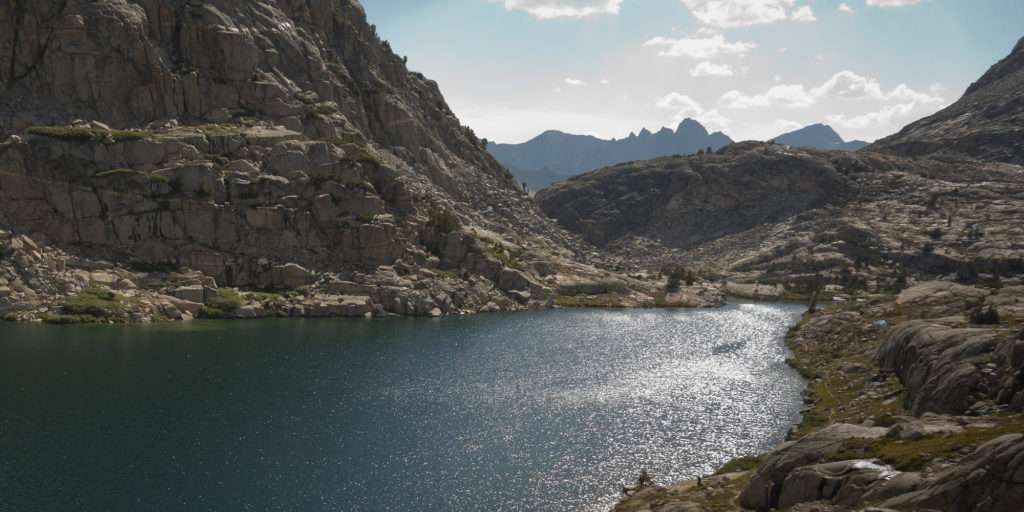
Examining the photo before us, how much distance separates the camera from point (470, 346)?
98.3 m

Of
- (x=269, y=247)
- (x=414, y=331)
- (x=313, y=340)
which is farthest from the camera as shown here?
(x=269, y=247)

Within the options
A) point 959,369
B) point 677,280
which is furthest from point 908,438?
point 677,280

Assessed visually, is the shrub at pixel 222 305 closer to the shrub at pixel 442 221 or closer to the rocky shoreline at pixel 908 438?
the shrub at pixel 442 221

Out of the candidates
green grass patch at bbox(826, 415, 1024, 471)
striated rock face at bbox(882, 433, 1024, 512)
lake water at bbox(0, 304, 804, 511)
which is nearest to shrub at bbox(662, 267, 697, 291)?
lake water at bbox(0, 304, 804, 511)

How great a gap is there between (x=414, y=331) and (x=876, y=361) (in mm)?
73593

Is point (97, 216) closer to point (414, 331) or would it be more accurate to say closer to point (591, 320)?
point (414, 331)

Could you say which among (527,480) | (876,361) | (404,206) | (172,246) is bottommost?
(527,480)

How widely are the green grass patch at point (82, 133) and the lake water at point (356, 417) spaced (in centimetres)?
4437

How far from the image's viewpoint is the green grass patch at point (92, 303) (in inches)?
3824

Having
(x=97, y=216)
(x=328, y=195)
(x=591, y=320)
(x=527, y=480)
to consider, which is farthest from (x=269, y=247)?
(x=527, y=480)

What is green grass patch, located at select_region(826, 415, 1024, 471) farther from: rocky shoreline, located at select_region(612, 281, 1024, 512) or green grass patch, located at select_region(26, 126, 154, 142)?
green grass patch, located at select_region(26, 126, 154, 142)

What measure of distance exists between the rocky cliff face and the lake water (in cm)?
2557

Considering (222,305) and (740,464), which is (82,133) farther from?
(740,464)

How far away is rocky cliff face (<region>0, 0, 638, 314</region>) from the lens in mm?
114812
